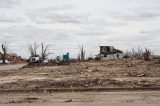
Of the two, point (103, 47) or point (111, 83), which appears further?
point (103, 47)

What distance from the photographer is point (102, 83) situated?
69.2 ft

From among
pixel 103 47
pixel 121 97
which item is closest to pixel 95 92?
pixel 121 97

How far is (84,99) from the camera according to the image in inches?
626

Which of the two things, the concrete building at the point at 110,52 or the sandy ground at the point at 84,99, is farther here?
the concrete building at the point at 110,52

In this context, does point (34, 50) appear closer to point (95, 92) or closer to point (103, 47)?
point (103, 47)

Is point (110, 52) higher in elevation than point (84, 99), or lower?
higher

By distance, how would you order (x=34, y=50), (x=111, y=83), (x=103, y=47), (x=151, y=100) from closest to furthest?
(x=151, y=100)
(x=111, y=83)
(x=103, y=47)
(x=34, y=50)

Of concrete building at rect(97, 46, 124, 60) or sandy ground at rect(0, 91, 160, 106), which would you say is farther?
concrete building at rect(97, 46, 124, 60)

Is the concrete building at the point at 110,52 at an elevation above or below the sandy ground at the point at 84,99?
above

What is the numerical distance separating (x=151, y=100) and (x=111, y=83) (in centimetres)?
594

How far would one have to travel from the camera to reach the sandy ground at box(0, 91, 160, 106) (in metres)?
14.7

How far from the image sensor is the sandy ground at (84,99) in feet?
48.3

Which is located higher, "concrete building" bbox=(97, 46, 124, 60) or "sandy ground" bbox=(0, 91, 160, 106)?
"concrete building" bbox=(97, 46, 124, 60)

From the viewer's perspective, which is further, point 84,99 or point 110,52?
point 110,52
